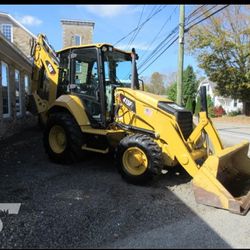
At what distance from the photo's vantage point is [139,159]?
6.39 metres

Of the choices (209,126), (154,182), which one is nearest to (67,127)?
(154,182)

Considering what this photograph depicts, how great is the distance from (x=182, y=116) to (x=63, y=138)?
2938 mm

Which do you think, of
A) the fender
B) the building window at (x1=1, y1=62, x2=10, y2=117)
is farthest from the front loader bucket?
the building window at (x1=1, y1=62, x2=10, y2=117)

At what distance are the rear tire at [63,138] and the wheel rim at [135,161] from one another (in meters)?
1.41

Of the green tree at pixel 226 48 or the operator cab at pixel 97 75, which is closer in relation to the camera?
the operator cab at pixel 97 75

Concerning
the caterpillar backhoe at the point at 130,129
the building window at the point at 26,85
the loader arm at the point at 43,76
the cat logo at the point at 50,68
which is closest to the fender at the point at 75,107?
the caterpillar backhoe at the point at 130,129

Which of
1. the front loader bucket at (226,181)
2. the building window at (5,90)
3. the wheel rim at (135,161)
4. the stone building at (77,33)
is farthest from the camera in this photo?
the stone building at (77,33)

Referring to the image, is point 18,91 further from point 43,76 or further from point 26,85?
point 43,76

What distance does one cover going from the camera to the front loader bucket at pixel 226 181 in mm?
5133

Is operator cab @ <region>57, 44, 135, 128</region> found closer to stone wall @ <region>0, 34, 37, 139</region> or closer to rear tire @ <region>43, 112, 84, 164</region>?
rear tire @ <region>43, 112, 84, 164</region>

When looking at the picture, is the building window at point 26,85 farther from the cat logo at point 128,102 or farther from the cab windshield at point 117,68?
the cat logo at point 128,102

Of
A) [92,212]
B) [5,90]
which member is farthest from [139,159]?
[5,90]

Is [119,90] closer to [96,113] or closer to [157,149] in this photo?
[96,113]

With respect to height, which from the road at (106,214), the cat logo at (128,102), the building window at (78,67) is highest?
the building window at (78,67)
